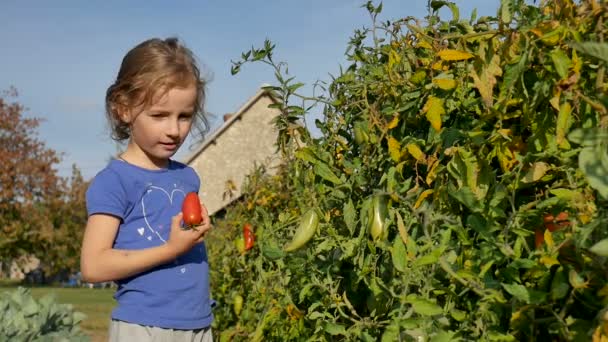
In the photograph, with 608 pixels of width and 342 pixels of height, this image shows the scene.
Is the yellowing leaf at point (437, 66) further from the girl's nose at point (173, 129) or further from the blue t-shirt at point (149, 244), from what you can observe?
the blue t-shirt at point (149, 244)

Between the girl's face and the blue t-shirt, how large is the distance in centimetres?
10

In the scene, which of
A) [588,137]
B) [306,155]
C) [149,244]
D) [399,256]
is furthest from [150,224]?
[588,137]

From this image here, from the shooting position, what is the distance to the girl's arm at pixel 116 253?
98.0 inches

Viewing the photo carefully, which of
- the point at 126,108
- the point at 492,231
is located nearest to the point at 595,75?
the point at 492,231

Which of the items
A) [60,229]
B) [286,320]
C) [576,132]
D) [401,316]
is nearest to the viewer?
[576,132]

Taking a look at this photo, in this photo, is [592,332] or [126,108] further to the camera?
[126,108]

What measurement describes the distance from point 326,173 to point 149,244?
0.75 meters

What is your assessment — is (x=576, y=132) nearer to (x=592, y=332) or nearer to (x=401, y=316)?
(x=592, y=332)

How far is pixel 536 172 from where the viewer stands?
5.15 ft

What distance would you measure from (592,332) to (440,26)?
116cm

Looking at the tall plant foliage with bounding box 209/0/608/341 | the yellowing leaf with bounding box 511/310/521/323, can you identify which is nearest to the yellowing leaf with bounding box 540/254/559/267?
the tall plant foliage with bounding box 209/0/608/341

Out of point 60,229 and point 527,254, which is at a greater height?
point 60,229

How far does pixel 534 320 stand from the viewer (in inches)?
58.7

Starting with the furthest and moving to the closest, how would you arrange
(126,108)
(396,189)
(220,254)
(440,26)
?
(220,254) < (126,108) < (440,26) < (396,189)
